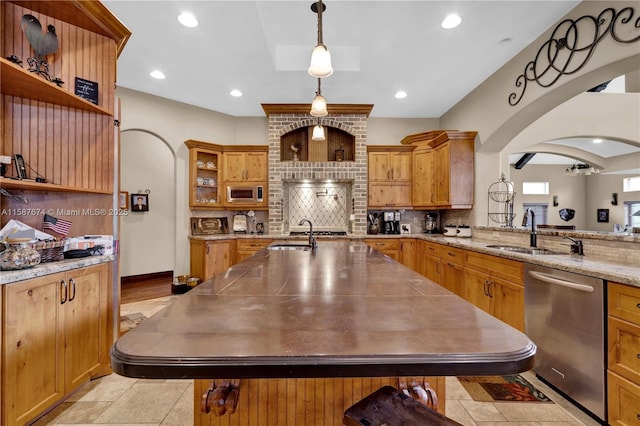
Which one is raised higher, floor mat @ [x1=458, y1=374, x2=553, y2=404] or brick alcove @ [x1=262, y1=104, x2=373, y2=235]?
brick alcove @ [x1=262, y1=104, x2=373, y2=235]

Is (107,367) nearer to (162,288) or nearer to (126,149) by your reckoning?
(162,288)

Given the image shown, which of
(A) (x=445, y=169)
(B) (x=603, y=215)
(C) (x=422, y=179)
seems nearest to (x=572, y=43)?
(A) (x=445, y=169)

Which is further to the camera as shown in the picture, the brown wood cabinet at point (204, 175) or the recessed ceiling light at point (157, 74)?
the brown wood cabinet at point (204, 175)

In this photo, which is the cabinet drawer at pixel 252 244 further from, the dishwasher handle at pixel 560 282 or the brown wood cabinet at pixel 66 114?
the dishwasher handle at pixel 560 282

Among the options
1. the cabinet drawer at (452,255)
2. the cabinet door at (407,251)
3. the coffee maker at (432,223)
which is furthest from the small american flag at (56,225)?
the coffee maker at (432,223)

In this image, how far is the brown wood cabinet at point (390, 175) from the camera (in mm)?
5160

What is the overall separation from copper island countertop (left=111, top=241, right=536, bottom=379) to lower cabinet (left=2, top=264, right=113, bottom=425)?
1.25 meters

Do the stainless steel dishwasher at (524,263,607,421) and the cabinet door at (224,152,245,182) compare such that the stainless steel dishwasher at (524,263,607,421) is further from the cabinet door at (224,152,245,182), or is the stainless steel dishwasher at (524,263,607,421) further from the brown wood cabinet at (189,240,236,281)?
the cabinet door at (224,152,245,182)

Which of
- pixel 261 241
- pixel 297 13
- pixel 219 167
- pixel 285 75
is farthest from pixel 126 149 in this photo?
pixel 297 13

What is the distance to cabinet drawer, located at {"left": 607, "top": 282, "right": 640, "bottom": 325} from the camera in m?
1.56

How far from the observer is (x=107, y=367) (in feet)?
7.39

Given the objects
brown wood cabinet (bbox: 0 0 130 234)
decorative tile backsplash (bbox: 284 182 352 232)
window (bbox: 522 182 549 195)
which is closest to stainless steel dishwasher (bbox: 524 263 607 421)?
decorative tile backsplash (bbox: 284 182 352 232)

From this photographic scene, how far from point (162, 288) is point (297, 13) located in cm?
468

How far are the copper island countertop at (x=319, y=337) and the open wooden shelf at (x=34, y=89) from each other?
1788mm
